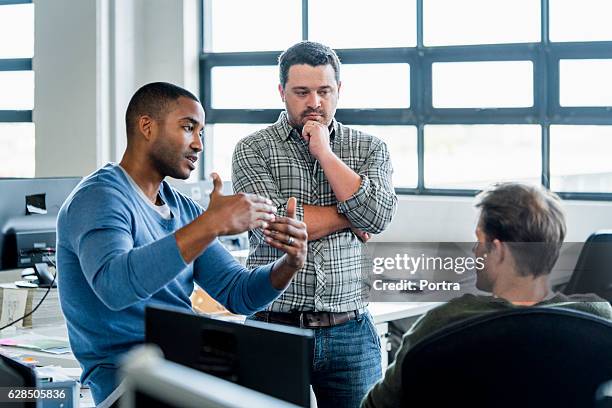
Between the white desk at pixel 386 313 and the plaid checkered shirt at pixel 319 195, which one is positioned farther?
the white desk at pixel 386 313

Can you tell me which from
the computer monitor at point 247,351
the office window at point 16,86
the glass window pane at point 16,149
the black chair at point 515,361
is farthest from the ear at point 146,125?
the office window at point 16,86

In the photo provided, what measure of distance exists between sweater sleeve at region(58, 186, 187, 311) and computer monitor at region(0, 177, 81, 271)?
155cm

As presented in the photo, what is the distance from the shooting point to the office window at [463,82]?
5496mm

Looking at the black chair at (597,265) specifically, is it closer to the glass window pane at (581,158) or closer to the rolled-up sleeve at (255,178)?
the rolled-up sleeve at (255,178)

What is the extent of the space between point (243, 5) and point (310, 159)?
4.39 meters

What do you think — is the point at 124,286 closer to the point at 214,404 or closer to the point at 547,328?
the point at 547,328

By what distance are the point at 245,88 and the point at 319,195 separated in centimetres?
428

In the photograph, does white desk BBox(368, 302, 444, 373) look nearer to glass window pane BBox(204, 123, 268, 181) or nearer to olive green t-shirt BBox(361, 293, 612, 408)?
olive green t-shirt BBox(361, 293, 612, 408)

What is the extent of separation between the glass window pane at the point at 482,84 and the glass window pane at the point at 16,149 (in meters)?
3.07

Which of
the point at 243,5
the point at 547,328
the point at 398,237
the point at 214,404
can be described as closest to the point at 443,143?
the point at 398,237

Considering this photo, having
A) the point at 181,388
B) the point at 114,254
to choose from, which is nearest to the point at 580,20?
the point at 114,254

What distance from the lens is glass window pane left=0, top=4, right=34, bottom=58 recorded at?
7.27 meters

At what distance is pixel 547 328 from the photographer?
5.17ft

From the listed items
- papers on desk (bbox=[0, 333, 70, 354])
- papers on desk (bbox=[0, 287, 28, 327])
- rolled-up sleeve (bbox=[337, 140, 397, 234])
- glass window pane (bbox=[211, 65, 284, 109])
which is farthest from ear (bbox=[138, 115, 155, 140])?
glass window pane (bbox=[211, 65, 284, 109])
